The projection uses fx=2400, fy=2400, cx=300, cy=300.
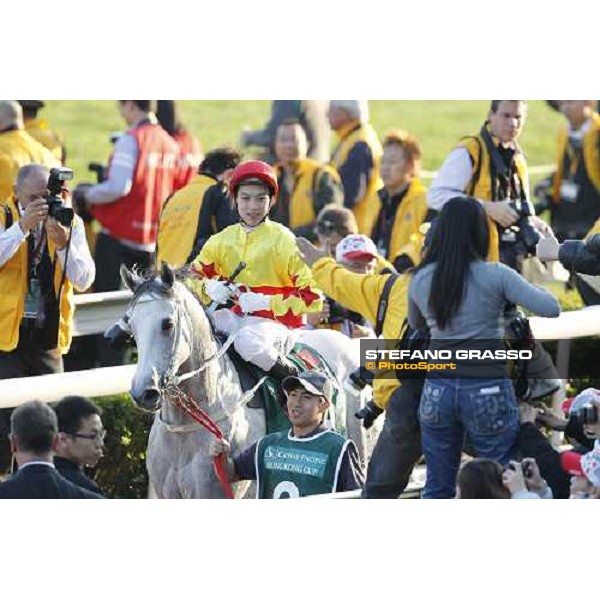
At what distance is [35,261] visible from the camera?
1151cm

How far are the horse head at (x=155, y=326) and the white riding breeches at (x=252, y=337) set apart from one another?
1.86ft

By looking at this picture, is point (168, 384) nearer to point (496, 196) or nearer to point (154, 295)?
point (154, 295)

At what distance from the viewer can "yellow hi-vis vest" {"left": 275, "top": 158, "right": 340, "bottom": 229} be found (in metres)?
14.5

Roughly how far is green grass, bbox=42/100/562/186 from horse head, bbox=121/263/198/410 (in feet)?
22.2

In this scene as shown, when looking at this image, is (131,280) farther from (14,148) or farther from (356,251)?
(14,148)

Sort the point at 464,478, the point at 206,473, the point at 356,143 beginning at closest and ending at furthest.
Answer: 1. the point at 464,478
2. the point at 206,473
3. the point at 356,143

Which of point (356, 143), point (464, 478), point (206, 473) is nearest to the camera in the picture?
point (464, 478)

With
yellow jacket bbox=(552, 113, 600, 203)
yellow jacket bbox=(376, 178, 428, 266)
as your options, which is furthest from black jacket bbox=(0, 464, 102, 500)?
yellow jacket bbox=(552, 113, 600, 203)

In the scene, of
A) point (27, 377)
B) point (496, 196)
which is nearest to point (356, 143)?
point (496, 196)

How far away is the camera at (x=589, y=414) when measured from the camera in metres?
10.6

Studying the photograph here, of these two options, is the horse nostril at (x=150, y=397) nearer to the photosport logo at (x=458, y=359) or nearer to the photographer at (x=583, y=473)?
the photosport logo at (x=458, y=359)

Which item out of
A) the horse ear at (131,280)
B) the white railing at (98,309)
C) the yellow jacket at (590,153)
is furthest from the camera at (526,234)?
the yellow jacket at (590,153)

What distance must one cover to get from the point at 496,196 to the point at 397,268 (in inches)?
26.5

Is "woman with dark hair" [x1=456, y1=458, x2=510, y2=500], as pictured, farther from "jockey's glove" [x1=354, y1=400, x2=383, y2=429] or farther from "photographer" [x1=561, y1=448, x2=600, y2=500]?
"jockey's glove" [x1=354, y1=400, x2=383, y2=429]
